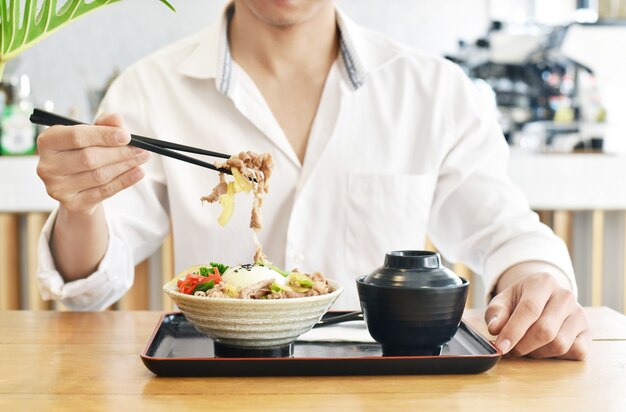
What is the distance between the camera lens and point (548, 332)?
1.11m

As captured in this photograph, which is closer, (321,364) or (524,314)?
(321,364)

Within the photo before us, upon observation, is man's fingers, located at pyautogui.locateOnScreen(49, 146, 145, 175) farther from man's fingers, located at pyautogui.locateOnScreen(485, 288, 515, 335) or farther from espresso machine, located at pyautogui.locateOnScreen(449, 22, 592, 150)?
espresso machine, located at pyautogui.locateOnScreen(449, 22, 592, 150)

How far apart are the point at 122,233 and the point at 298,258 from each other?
0.41m

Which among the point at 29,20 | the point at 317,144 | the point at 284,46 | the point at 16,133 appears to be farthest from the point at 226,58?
the point at 16,133

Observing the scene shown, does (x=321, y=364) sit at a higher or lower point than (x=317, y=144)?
lower

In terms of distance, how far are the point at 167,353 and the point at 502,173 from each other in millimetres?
1045

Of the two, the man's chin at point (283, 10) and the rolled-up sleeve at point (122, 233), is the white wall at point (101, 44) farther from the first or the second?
the man's chin at point (283, 10)

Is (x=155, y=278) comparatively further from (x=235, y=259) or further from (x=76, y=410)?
(x=76, y=410)

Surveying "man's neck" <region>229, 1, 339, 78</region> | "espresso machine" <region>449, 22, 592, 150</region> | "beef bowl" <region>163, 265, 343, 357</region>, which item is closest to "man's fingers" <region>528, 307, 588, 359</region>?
"beef bowl" <region>163, 265, 343, 357</region>

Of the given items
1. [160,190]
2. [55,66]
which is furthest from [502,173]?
[55,66]

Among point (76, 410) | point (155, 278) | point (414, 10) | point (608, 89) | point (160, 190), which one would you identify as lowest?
point (155, 278)

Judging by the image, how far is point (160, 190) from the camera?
6.33ft

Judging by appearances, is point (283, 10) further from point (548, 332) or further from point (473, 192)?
point (548, 332)

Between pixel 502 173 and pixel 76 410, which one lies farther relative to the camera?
pixel 502 173
